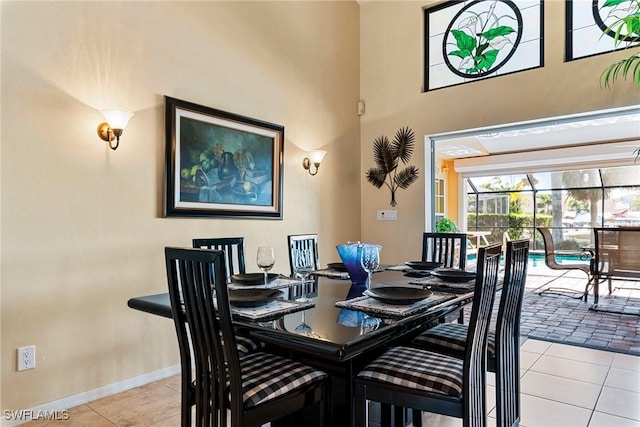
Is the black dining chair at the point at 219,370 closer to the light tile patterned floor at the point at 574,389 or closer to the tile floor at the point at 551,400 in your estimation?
the tile floor at the point at 551,400

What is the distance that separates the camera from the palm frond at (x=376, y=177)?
15.4 feet

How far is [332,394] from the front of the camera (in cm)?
167

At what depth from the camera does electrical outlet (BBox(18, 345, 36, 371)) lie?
2.21 m

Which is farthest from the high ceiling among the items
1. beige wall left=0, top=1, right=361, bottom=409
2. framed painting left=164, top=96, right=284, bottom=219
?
beige wall left=0, top=1, right=361, bottom=409

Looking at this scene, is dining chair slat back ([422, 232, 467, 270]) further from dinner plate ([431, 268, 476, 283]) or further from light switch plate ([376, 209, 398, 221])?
light switch plate ([376, 209, 398, 221])

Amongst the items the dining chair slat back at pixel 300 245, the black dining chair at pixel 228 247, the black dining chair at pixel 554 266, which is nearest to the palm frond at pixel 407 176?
the dining chair slat back at pixel 300 245

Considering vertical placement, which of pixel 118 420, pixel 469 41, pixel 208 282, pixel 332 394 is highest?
pixel 469 41

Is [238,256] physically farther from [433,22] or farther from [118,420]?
[433,22]

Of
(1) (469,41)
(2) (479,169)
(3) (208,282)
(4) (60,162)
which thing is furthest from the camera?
(2) (479,169)

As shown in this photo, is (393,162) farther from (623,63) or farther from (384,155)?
(623,63)

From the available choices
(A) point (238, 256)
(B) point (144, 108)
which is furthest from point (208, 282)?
(B) point (144, 108)

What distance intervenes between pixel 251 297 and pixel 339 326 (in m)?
0.48

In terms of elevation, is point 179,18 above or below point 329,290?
above

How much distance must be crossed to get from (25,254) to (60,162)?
560mm
